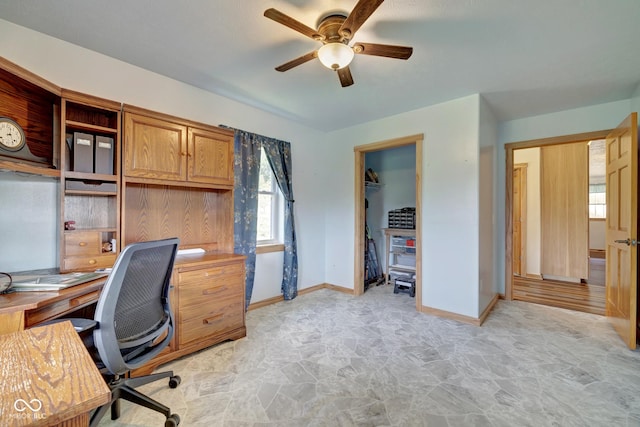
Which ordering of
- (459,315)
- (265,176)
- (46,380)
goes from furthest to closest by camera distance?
(265,176), (459,315), (46,380)

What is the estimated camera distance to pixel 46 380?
57 centimetres

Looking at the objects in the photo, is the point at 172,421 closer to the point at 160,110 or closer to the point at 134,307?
the point at 134,307

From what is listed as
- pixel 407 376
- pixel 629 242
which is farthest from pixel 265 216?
pixel 629 242

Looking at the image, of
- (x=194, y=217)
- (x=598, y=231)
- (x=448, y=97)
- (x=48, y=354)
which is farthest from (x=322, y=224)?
(x=598, y=231)

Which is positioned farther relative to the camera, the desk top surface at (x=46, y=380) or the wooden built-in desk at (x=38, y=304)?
the wooden built-in desk at (x=38, y=304)

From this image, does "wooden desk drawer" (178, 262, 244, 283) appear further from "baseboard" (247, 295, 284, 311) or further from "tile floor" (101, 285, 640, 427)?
"baseboard" (247, 295, 284, 311)

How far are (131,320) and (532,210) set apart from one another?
6.15 meters

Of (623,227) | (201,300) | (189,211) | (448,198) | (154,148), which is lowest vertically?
(201,300)

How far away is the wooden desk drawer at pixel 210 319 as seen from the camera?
220 cm

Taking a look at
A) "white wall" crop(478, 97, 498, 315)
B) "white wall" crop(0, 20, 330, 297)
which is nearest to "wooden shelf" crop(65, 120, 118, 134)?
"white wall" crop(0, 20, 330, 297)

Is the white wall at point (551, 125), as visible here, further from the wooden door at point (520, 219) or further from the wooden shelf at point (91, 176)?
the wooden shelf at point (91, 176)

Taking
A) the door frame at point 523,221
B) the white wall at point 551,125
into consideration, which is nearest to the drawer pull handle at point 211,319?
the white wall at point 551,125

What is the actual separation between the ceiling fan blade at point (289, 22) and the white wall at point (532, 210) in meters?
4.90

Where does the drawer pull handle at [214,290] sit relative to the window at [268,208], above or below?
below
